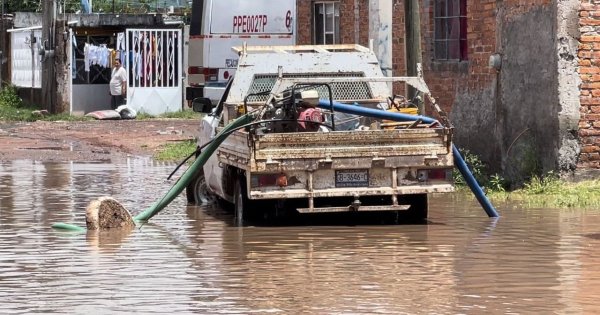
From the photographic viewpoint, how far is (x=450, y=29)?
21.7 m

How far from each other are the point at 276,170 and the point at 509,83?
606 centimetres

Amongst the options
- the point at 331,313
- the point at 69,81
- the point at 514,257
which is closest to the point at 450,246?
the point at 514,257

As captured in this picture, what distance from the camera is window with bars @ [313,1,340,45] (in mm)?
26625

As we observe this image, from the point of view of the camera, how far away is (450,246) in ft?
42.6

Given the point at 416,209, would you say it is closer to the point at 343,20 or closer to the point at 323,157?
the point at 323,157

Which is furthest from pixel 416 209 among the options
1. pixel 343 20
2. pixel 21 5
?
pixel 21 5

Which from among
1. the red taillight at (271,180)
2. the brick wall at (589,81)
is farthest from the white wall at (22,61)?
the red taillight at (271,180)

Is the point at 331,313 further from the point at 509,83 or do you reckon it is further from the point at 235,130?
the point at 509,83

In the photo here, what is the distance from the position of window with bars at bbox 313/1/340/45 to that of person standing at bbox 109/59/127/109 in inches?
422

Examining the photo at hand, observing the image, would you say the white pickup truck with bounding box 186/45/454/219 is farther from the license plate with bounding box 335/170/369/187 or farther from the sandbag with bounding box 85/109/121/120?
the sandbag with bounding box 85/109/121/120

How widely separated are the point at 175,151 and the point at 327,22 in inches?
158

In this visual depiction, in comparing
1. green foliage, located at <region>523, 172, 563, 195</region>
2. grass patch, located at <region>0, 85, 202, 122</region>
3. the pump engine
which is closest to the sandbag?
grass patch, located at <region>0, 85, 202, 122</region>

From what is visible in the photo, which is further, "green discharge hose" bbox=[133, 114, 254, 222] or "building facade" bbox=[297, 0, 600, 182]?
"building facade" bbox=[297, 0, 600, 182]

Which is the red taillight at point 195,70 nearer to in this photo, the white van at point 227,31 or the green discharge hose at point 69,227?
the white van at point 227,31
